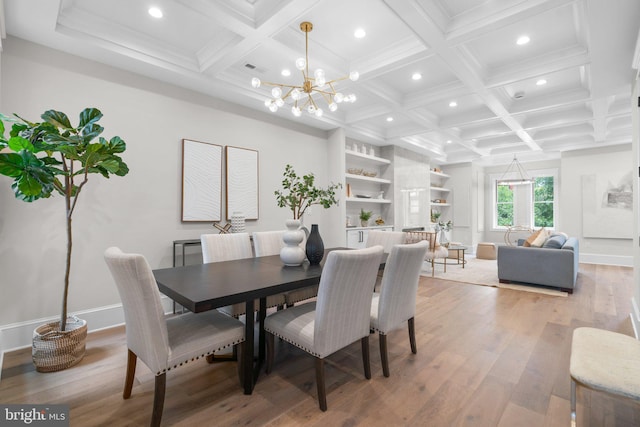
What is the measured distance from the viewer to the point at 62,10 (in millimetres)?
2502

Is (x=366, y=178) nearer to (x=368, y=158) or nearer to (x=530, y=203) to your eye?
(x=368, y=158)

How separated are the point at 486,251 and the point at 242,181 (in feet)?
21.1

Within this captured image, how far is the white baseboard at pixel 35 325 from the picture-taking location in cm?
252

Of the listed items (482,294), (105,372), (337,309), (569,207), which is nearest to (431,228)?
(569,207)

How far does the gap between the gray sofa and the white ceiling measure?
6.96 feet

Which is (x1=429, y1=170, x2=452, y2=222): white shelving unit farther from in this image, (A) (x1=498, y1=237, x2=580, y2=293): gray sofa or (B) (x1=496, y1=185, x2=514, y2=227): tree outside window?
(A) (x1=498, y1=237, x2=580, y2=293): gray sofa

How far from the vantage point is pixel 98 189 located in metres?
2.96

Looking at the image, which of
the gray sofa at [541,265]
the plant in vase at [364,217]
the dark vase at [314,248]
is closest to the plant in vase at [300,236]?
the dark vase at [314,248]

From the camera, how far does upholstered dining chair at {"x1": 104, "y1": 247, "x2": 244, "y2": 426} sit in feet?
4.83

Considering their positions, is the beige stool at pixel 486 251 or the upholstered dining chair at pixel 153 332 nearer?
the upholstered dining chair at pixel 153 332

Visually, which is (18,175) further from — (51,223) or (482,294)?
(482,294)

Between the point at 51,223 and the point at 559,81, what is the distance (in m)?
5.94

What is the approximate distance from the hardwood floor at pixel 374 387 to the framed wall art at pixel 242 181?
192 centimetres

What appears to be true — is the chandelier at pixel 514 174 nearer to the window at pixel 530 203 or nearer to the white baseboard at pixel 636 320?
the window at pixel 530 203
